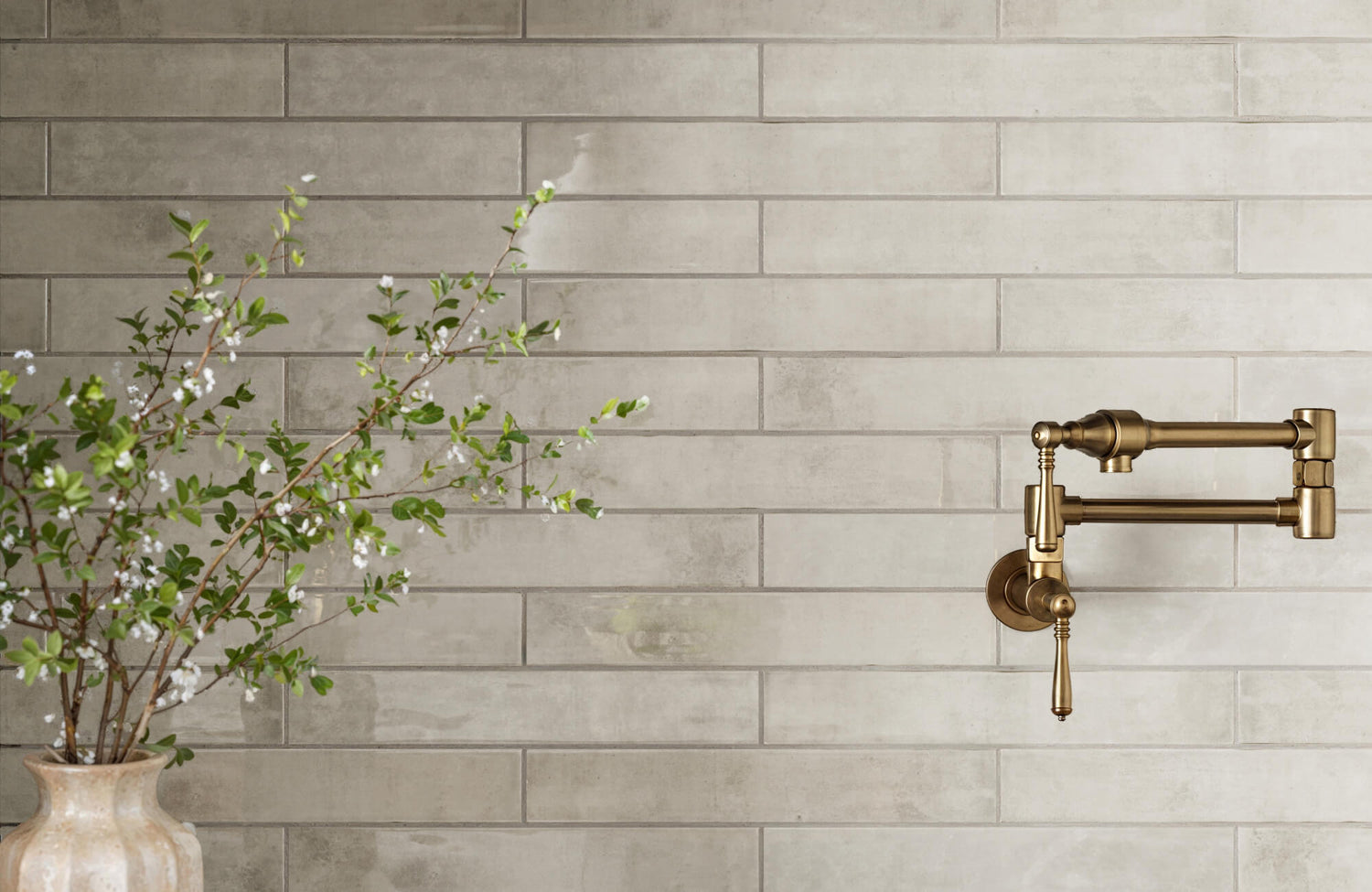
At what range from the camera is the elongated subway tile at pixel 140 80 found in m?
1.18

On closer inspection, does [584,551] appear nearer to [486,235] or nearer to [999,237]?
[486,235]

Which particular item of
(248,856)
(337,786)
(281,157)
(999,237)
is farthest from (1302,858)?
(281,157)

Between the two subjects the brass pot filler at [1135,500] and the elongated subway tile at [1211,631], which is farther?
the elongated subway tile at [1211,631]

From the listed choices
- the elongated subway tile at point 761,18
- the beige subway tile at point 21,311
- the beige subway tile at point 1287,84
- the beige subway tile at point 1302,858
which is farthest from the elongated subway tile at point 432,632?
the beige subway tile at point 1287,84

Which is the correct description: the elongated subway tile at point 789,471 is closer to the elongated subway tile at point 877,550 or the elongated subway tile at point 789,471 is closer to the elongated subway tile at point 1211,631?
the elongated subway tile at point 877,550

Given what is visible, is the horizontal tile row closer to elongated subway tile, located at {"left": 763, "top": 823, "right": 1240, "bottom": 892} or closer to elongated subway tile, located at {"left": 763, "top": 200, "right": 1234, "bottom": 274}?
elongated subway tile, located at {"left": 763, "top": 200, "right": 1234, "bottom": 274}

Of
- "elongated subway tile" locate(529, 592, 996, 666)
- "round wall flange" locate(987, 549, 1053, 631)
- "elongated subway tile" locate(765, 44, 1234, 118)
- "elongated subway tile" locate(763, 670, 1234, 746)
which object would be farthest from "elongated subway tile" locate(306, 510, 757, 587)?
"elongated subway tile" locate(765, 44, 1234, 118)

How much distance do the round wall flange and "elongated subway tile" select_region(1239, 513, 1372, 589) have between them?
27 centimetres

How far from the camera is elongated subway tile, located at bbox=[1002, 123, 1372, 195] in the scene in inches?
47.0

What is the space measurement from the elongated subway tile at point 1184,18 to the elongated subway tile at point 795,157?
5.7 inches

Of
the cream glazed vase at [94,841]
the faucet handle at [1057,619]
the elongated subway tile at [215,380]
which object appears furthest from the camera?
the elongated subway tile at [215,380]

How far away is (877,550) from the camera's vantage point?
3.91ft

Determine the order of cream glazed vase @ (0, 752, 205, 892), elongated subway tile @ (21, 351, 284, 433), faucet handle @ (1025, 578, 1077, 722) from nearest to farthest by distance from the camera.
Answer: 1. cream glazed vase @ (0, 752, 205, 892)
2. faucet handle @ (1025, 578, 1077, 722)
3. elongated subway tile @ (21, 351, 284, 433)

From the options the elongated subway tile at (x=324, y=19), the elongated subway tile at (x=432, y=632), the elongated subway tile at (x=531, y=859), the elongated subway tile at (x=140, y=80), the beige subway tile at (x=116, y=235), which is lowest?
the elongated subway tile at (x=531, y=859)
